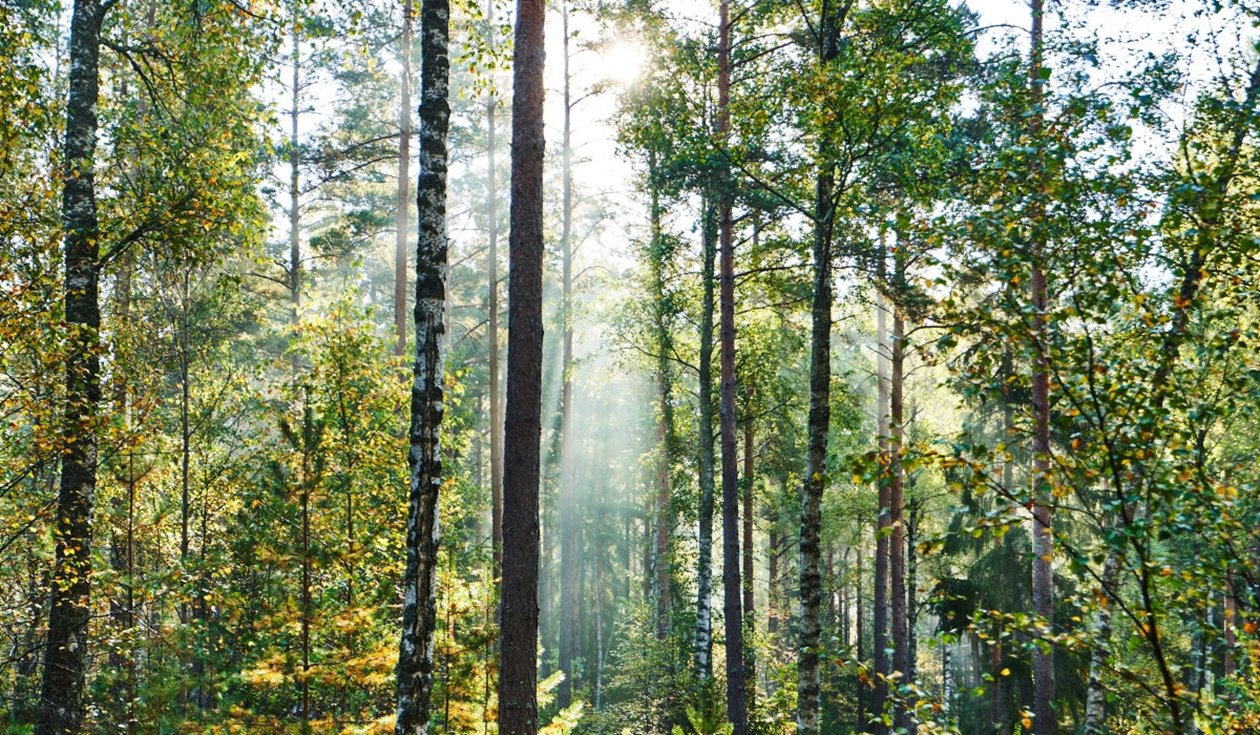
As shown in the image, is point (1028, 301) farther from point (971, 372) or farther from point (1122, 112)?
point (1122, 112)

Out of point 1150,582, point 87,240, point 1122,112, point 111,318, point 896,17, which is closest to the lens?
point 1150,582

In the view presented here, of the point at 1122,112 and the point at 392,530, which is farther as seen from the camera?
the point at 392,530

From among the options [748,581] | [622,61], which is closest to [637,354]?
[622,61]

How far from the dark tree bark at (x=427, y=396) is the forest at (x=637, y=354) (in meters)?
0.04

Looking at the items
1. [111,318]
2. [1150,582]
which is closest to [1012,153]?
[1150,582]

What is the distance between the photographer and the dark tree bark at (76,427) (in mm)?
6578

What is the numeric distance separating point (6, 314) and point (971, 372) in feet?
23.2

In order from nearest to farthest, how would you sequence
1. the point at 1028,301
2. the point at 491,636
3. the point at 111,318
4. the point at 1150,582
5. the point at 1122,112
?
1. the point at 1150,582
2. the point at 1028,301
3. the point at 491,636
4. the point at 1122,112
5. the point at 111,318

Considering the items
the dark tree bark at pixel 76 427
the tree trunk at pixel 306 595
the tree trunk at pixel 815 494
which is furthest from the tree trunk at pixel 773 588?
the dark tree bark at pixel 76 427

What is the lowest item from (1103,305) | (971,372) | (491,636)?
(491,636)

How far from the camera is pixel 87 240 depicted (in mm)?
6578

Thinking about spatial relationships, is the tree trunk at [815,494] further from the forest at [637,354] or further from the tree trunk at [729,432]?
the tree trunk at [729,432]

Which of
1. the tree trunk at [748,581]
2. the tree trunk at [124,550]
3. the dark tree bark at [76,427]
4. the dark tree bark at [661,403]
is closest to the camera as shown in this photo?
the dark tree bark at [76,427]

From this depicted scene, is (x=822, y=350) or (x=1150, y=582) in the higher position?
(x=822, y=350)
